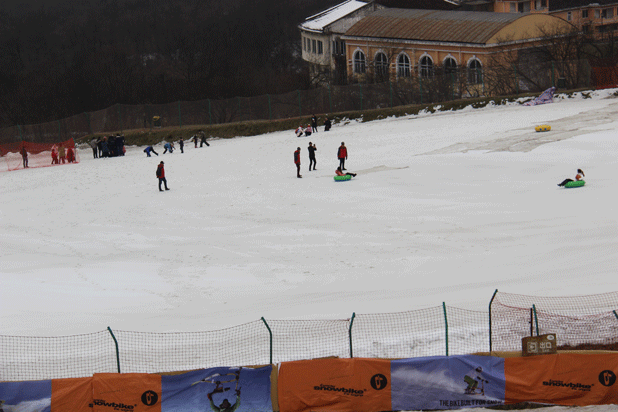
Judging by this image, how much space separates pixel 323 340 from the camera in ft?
45.4

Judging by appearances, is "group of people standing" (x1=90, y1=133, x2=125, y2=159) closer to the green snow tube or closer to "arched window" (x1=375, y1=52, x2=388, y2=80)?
"arched window" (x1=375, y1=52, x2=388, y2=80)

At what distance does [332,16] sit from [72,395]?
60420mm

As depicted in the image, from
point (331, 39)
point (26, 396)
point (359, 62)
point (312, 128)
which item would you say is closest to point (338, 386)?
point (26, 396)

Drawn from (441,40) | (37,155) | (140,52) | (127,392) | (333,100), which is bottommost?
(127,392)

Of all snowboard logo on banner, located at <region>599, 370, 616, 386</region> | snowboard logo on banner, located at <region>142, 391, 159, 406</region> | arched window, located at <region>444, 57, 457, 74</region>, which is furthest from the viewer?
arched window, located at <region>444, 57, 457, 74</region>

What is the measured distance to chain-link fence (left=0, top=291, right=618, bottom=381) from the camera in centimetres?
1320

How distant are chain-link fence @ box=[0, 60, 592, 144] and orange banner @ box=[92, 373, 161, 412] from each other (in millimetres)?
35720

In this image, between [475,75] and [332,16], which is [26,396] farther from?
[332,16]

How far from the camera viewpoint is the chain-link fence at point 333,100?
4278 centimetres

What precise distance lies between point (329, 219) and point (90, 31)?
97399 millimetres

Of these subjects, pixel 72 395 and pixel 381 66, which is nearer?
pixel 72 395

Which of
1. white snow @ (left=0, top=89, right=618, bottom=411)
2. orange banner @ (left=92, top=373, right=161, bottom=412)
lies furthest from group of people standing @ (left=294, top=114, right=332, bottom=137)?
orange banner @ (left=92, top=373, right=161, bottom=412)

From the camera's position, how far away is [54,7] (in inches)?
4818

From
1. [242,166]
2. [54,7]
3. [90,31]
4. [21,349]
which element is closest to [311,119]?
[242,166]
